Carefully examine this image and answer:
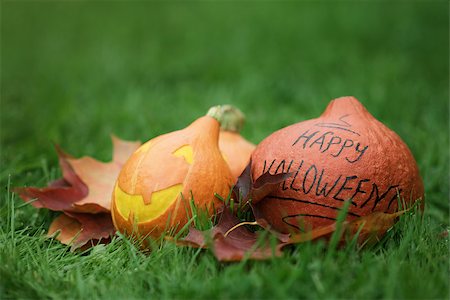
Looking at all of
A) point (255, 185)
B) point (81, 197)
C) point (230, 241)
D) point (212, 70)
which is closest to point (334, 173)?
point (255, 185)

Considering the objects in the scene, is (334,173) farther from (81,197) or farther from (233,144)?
(81,197)

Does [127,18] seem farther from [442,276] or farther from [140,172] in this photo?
[442,276]

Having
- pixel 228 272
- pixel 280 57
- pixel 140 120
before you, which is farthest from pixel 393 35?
pixel 228 272

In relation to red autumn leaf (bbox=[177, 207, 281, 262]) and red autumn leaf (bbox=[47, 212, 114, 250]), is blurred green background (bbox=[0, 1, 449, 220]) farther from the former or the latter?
red autumn leaf (bbox=[177, 207, 281, 262])

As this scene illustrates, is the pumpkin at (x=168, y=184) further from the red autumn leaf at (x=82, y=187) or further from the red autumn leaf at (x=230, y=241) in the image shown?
the red autumn leaf at (x=82, y=187)

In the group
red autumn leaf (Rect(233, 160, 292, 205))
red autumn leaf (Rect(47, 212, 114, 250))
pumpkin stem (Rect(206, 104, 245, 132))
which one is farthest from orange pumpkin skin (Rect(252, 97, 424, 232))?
red autumn leaf (Rect(47, 212, 114, 250))
